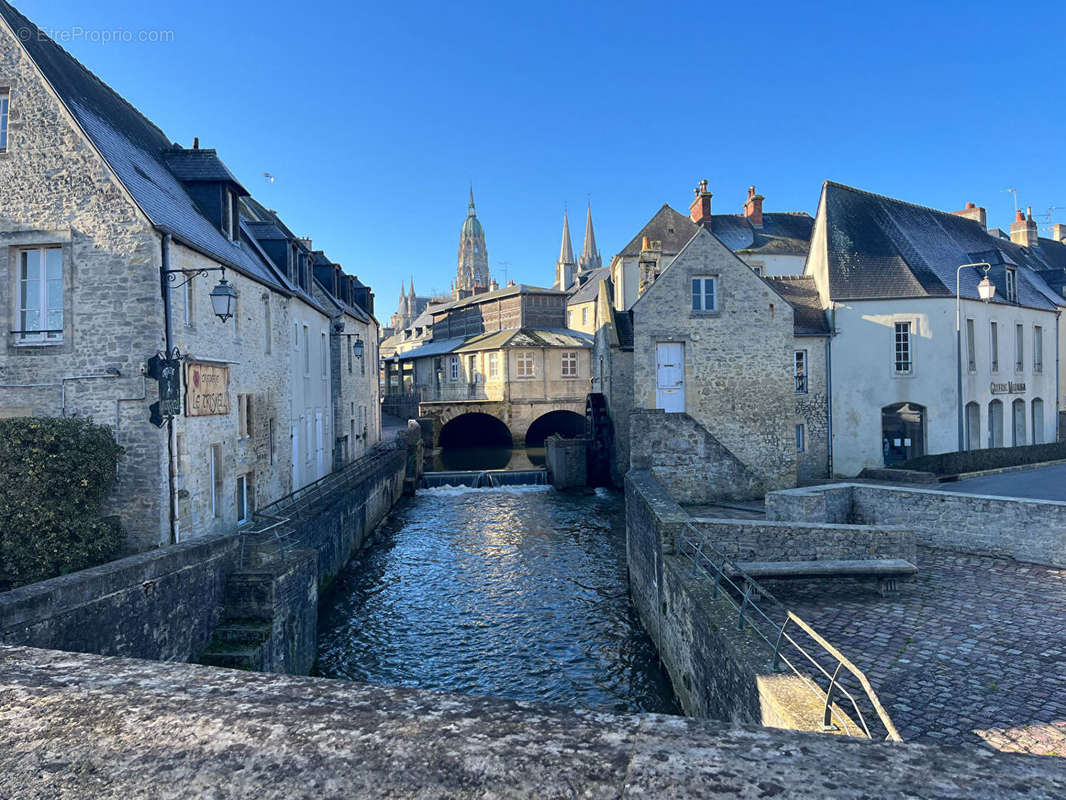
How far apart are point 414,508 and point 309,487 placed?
911cm

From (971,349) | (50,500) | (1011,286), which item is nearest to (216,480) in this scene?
(50,500)

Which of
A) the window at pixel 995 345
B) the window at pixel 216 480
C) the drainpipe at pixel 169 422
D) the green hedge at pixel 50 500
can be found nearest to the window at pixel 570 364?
the window at pixel 995 345

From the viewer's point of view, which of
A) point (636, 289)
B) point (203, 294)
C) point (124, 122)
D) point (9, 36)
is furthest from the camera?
point (636, 289)

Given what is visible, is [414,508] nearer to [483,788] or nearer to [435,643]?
[435,643]

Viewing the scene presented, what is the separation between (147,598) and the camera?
26.8ft

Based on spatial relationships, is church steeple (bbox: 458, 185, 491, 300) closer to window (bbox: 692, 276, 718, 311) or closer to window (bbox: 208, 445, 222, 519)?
window (bbox: 692, 276, 718, 311)

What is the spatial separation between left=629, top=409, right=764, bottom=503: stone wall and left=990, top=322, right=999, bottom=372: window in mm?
13008

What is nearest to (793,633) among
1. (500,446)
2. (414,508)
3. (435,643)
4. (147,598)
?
Answer: (435,643)

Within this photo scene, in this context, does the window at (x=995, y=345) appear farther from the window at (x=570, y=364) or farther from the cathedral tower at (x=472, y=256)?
the cathedral tower at (x=472, y=256)

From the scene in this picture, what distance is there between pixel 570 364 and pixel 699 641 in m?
37.1

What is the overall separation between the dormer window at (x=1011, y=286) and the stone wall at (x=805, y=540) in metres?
18.5

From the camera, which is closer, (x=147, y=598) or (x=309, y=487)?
(x=147, y=598)

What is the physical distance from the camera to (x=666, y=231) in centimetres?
4053

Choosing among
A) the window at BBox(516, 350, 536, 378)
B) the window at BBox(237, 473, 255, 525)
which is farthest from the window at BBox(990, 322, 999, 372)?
the window at BBox(516, 350, 536, 378)
